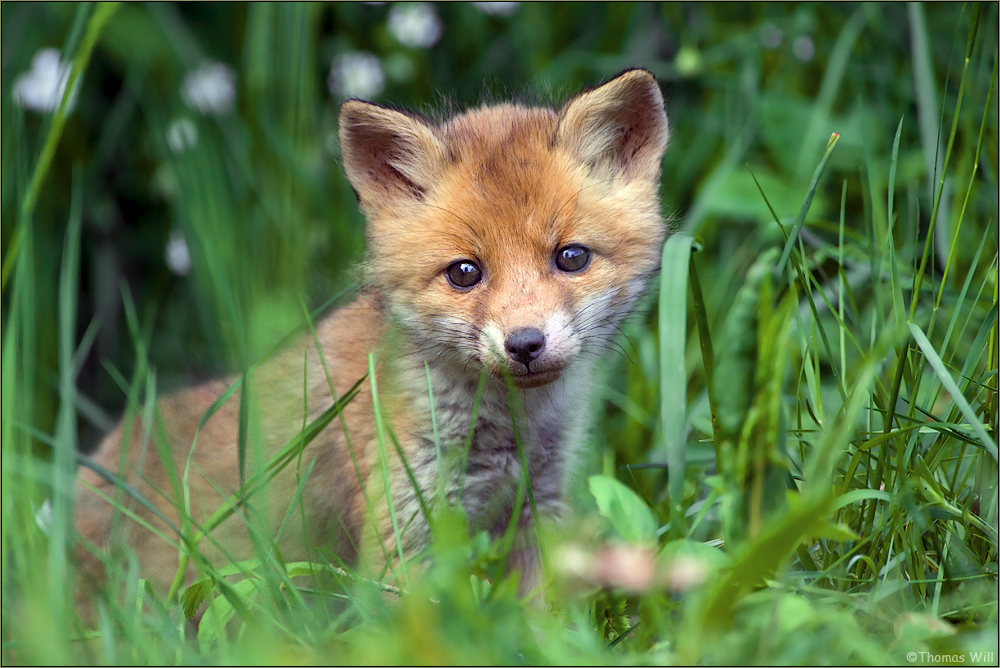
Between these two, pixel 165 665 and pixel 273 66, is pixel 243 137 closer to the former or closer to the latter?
pixel 273 66

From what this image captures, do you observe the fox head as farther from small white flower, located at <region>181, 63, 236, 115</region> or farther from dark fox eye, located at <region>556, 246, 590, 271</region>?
small white flower, located at <region>181, 63, 236, 115</region>

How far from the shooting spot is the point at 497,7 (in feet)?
15.2

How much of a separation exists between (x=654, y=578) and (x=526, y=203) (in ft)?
4.48

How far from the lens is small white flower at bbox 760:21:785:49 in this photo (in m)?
4.40

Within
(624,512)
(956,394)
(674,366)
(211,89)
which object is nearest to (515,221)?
(674,366)

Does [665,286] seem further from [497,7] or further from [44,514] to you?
[497,7]

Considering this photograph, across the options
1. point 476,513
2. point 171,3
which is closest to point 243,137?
point 171,3

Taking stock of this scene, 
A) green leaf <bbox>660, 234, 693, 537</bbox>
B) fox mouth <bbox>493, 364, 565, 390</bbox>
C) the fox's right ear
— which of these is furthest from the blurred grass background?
fox mouth <bbox>493, 364, 565, 390</bbox>

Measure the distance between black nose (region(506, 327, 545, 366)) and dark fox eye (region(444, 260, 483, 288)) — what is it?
1.07ft

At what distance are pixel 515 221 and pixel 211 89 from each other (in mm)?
2555

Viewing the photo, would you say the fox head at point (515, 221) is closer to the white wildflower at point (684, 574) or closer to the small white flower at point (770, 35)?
the white wildflower at point (684, 574)

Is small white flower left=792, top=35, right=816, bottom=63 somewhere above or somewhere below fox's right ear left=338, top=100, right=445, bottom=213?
above

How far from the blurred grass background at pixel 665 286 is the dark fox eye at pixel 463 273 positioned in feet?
1.47

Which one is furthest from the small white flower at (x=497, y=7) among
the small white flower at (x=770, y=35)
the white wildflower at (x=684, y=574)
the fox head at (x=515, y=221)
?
the white wildflower at (x=684, y=574)
